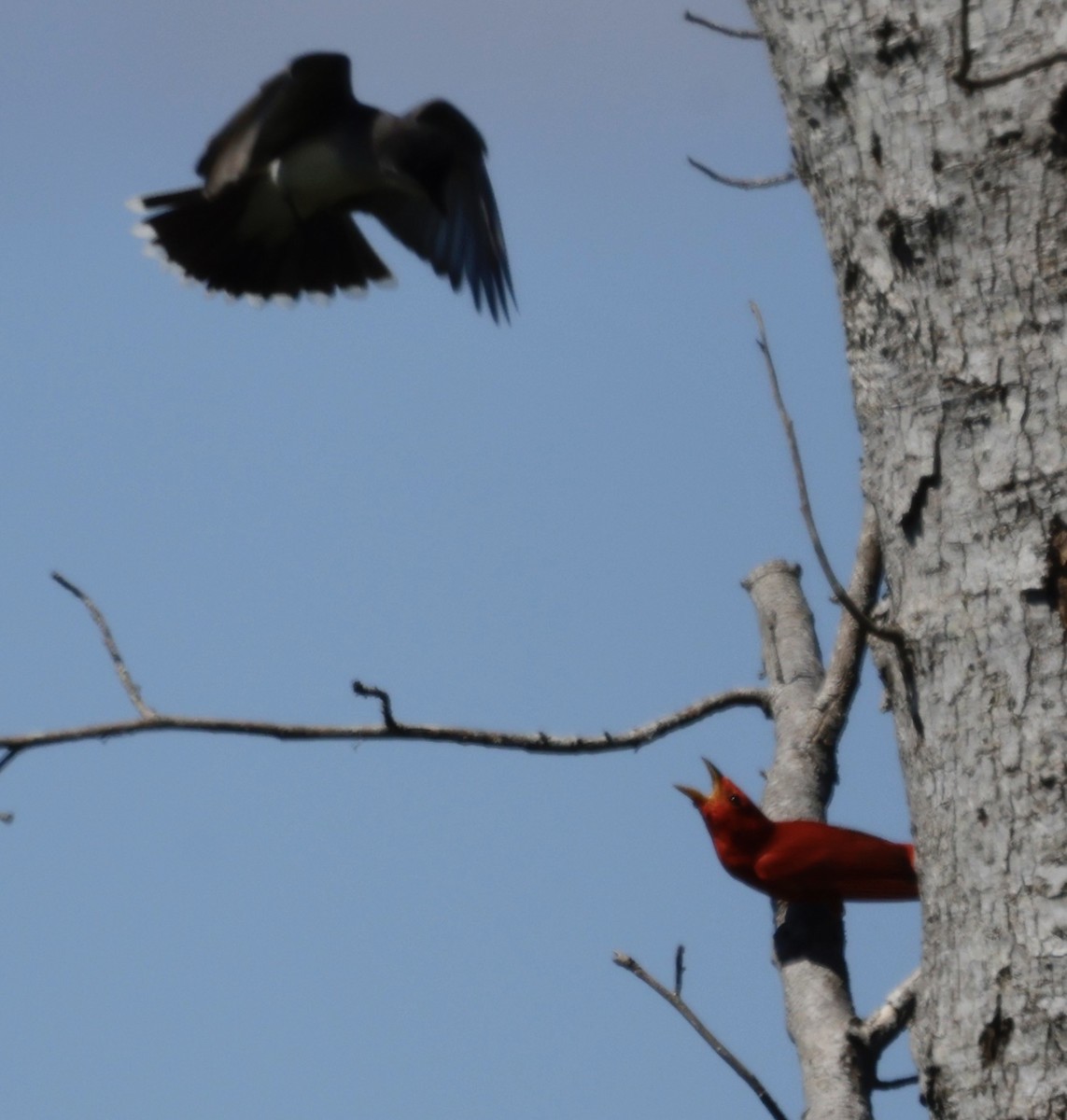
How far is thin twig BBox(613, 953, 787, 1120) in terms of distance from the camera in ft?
9.82

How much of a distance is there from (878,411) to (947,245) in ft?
0.91

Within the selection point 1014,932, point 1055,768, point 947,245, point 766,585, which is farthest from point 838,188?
point 766,585

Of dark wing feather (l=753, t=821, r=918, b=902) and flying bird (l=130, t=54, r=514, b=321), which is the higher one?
flying bird (l=130, t=54, r=514, b=321)

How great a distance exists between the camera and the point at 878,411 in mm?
2533

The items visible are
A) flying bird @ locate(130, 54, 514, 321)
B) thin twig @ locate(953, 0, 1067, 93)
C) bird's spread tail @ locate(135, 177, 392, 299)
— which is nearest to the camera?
thin twig @ locate(953, 0, 1067, 93)

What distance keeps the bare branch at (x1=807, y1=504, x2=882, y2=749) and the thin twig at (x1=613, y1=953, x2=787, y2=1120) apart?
1091 millimetres

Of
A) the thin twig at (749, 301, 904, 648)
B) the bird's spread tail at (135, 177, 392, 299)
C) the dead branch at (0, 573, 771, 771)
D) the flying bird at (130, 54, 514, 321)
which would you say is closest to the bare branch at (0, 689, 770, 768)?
the dead branch at (0, 573, 771, 771)

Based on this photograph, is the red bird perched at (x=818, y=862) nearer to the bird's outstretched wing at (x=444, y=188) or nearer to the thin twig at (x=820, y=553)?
the thin twig at (x=820, y=553)

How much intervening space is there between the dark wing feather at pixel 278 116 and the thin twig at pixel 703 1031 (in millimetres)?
4451

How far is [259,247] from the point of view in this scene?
8.52 meters

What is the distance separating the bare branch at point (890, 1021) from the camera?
307 cm

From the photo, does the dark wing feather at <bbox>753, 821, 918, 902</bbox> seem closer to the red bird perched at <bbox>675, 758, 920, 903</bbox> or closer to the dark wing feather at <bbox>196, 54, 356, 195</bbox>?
the red bird perched at <bbox>675, 758, 920, 903</bbox>

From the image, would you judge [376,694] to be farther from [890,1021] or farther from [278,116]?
[278,116]

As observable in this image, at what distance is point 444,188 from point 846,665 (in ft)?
13.7
